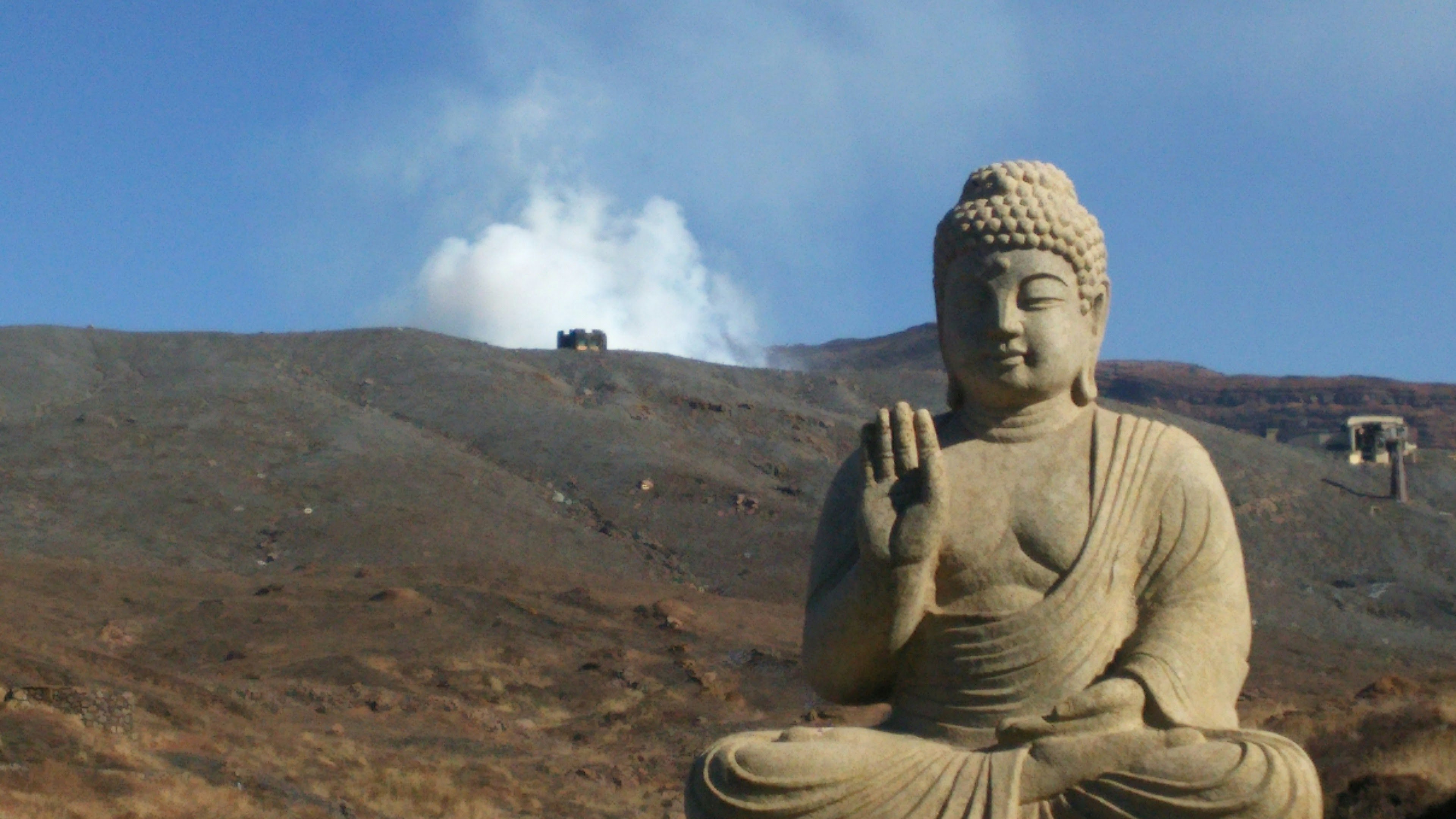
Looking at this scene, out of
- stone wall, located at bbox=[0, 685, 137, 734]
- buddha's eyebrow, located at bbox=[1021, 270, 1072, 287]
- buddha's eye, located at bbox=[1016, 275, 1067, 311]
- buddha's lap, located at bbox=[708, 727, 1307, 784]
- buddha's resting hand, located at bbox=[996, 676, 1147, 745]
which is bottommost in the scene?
stone wall, located at bbox=[0, 685, 137, 734]

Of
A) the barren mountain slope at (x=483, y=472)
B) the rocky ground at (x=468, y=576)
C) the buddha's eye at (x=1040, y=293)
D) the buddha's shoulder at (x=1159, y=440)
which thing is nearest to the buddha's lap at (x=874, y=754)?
the buddha's shoulder at (x=1159, y=440)

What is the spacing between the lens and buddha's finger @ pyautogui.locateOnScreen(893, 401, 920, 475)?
7.25 meters

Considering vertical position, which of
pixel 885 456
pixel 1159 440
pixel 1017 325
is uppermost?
pixel 1017 325

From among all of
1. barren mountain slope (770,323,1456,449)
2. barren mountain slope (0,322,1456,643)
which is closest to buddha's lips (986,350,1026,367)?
barren mountain slope (0,322,1456,643)

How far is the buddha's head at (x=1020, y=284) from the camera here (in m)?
7.51

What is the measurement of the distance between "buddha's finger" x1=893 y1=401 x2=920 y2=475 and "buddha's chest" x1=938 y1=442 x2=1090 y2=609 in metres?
0.32

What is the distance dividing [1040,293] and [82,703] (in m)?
13.8

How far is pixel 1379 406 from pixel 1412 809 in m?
100

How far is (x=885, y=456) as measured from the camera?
7281 millimetres

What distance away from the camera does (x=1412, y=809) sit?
48.5 ft

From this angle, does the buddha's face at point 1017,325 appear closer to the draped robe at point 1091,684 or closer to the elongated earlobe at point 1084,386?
the elongated earlobe at point 1084,386

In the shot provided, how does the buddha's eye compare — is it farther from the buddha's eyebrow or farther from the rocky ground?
the rocky ground

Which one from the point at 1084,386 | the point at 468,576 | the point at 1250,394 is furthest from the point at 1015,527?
the point at 1250,394

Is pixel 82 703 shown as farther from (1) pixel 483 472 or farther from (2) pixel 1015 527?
(1) pixel 483 472
